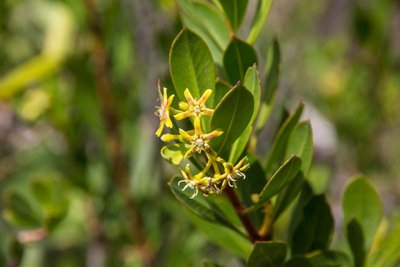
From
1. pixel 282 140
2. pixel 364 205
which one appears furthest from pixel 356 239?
pixel 282 140

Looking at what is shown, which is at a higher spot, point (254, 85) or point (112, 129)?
point (254, 85)

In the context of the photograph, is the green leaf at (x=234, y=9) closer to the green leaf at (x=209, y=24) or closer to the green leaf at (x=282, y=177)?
the green leaf at (x=209, y=24)

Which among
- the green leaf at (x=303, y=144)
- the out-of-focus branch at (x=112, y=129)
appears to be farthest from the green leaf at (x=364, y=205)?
the out-of-focus branch at (x=112, y=129)

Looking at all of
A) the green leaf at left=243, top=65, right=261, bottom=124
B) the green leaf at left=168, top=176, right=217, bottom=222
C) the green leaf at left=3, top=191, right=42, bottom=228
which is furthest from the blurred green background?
the green leaf at left=243, top=65, right=261, bottom=124

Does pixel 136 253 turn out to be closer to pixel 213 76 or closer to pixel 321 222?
pixel 321 222

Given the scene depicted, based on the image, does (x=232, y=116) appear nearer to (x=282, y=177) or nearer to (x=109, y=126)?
(x=282, y=177)

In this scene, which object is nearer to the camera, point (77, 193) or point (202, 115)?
point (202, 115)

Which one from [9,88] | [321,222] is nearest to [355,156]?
[9,88]
